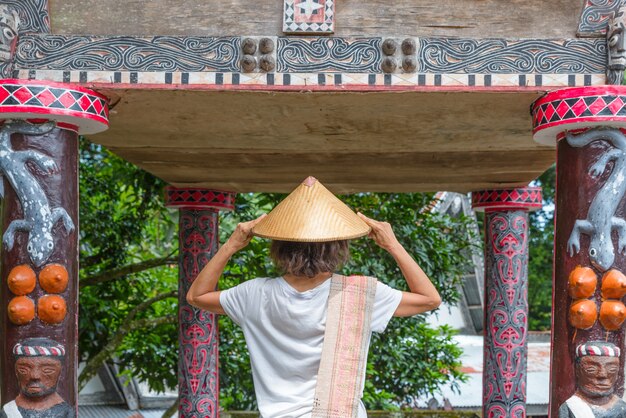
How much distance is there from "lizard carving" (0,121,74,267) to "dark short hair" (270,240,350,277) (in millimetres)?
1180

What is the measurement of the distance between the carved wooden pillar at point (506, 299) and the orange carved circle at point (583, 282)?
3.21 meters

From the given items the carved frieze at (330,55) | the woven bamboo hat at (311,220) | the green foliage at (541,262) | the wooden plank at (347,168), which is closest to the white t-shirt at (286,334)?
the woven bamboo hat at (311,220)

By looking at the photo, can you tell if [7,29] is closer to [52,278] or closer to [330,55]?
[52,278]

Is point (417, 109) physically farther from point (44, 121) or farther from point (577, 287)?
point (44, 121)

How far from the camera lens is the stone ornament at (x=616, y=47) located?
3791 millimetres

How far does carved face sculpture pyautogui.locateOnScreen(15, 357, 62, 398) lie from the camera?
370 cm

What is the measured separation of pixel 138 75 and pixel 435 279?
16.6 ft

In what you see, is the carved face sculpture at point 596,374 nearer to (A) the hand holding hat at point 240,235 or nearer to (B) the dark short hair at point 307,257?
(B) the dark short hair at point 307,257

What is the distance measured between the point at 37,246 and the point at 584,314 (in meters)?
2.41

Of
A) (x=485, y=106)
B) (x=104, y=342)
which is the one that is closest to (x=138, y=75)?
(x=485, y=106)

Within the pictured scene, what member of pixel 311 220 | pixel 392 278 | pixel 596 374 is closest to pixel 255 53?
pixel 311 220

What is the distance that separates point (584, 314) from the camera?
3686 millimetres

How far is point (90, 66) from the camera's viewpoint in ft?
12.9

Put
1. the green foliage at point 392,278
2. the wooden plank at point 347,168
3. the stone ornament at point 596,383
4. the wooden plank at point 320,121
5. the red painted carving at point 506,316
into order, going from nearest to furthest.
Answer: the stone ornament at point 596,383, the wooden plank at point 320,121, the wooden plank at point 347,168, the red painted carving at point 506,316, the green foliage at point 392,278
